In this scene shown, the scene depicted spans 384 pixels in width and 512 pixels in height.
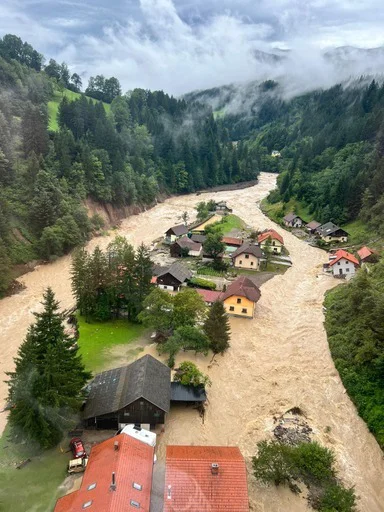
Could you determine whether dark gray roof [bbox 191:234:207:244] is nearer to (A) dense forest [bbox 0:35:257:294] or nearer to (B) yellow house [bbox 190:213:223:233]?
(B) yellow house [bbox 190:213:223:233]

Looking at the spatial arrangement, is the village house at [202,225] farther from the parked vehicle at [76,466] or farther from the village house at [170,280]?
the parked vehicle at [76,466]

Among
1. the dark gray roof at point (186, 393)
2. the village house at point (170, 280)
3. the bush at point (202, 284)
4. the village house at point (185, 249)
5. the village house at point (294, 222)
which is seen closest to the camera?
the dark gray roof at point (186, 393)

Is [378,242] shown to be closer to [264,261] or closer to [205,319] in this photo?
[264,261]

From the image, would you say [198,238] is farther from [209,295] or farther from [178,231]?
[209,295]

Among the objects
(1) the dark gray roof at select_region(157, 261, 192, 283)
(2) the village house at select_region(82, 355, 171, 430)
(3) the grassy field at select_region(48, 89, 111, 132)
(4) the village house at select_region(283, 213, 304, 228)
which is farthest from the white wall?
(3) the grassy field at select_region(48, 89, 111, 132)

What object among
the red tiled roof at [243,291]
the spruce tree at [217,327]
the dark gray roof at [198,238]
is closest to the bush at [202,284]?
the red tiled roof at [243,291]

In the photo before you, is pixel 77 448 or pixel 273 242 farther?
pixel 273 242

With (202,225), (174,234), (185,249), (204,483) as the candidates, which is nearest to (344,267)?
(185,249)

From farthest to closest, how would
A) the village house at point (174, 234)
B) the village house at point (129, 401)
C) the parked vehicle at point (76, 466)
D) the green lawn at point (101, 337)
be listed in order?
the village house at point (174, 234)
the green lawn at point (101, 337)
the village house at point (129, 401)
the parked vehicle at point (76, 466)
